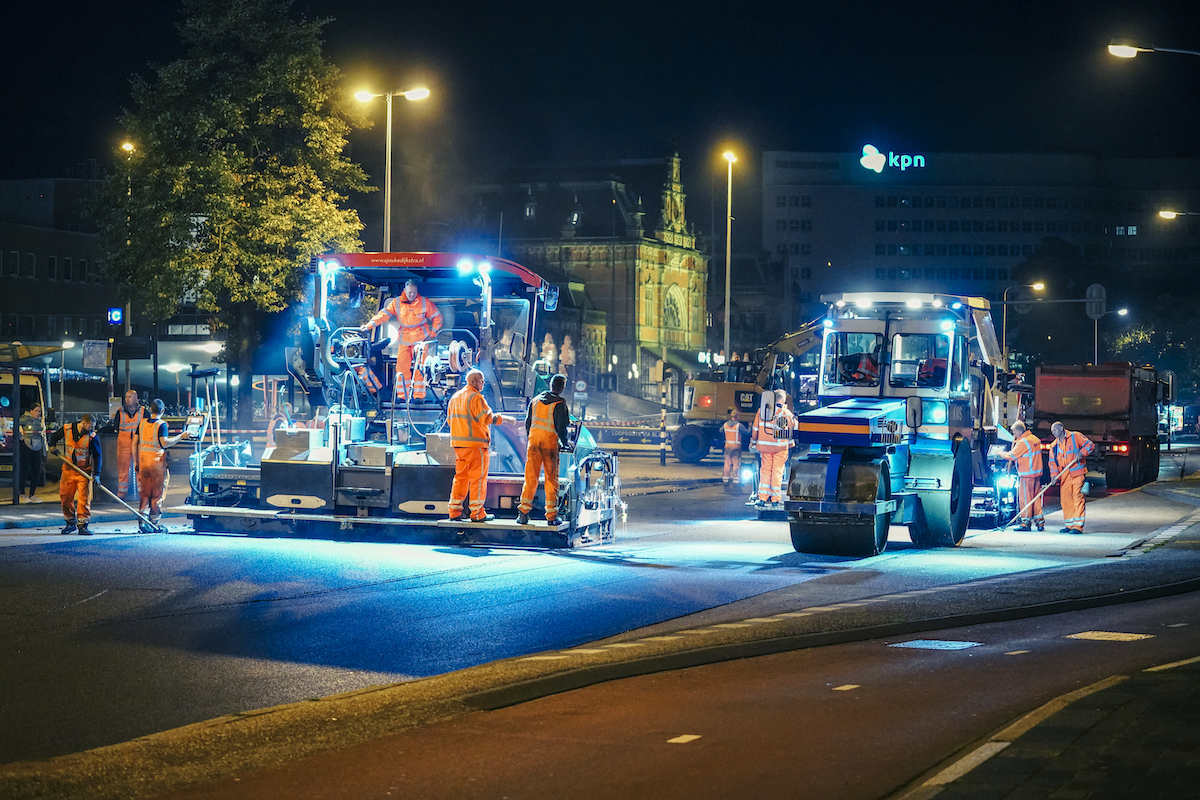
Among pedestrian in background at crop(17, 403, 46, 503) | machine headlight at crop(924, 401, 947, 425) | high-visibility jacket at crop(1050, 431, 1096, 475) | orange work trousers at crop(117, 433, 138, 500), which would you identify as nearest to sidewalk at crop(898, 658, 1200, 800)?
machine headlight at crop(924, 401, 947, 425)

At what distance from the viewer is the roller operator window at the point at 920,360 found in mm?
17141

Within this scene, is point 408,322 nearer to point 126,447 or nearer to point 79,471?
point 79,471

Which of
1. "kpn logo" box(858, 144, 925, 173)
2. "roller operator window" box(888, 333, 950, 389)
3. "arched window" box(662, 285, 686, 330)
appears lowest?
"roller operator window" box(888, 333, 950, 389)

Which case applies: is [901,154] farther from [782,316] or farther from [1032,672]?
[1032,672]

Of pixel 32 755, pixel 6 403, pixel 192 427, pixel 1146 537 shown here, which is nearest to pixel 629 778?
pixel 32 755

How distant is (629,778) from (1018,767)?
5.49ft

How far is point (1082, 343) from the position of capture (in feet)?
286

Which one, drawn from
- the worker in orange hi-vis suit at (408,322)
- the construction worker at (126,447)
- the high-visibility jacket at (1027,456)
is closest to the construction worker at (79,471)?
the construction worker at (126,447)

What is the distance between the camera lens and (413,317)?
16.1m

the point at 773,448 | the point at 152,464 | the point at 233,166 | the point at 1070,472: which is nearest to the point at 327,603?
the point at 152,464

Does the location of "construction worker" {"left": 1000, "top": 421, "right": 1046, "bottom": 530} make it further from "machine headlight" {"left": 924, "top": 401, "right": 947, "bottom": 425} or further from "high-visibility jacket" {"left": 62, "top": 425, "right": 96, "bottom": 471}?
"high-visibility jacket" {"left": 62, "top": 425, "right": 96, "bottom": 471}

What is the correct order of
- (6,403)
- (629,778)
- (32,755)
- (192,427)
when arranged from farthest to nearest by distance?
(6,403) → (192,427) → (32,755) → (629,778)

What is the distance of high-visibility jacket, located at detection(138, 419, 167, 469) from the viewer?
17.7 meters

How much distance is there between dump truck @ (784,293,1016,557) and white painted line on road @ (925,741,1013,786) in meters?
8.79
